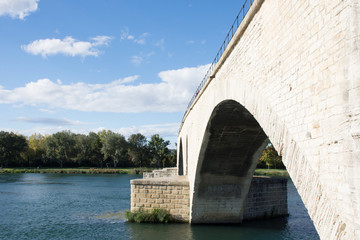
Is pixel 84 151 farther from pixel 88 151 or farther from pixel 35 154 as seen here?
pixel 35 154

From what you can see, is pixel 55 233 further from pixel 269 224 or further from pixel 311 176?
pixel 311 176

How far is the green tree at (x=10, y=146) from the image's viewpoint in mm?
63125

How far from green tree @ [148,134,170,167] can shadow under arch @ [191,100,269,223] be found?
175 feet

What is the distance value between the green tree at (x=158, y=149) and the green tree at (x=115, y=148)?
5.66 metres

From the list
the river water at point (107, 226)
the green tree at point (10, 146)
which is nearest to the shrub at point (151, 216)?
the river water at point (107, 226)

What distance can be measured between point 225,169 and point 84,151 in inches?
2213

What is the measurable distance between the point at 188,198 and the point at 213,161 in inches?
95.4

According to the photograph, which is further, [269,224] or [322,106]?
[269,224]

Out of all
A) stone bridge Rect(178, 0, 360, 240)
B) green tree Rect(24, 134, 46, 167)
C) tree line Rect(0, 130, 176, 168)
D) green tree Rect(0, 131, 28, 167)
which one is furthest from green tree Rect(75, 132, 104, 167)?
stone bridge Rect(178, 0, 360, 240)

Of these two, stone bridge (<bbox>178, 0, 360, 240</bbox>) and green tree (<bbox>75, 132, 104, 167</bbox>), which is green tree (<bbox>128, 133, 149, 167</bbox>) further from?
stone bridge (<bbox>178, 0, 360, 240</bbox>)

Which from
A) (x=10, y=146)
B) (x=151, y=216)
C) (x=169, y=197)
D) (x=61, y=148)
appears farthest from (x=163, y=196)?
(x=10, y=146)

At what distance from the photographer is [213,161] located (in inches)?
600

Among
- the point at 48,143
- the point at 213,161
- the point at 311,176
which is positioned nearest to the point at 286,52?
the point at 311,176

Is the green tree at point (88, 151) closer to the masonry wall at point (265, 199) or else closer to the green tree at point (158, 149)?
the green tree at point (158, 149)
